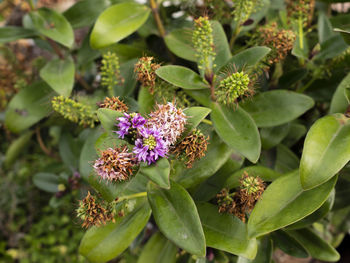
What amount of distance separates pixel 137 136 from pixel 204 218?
0.26 metres

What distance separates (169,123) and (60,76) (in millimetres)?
555

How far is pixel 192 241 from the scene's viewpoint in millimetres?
537

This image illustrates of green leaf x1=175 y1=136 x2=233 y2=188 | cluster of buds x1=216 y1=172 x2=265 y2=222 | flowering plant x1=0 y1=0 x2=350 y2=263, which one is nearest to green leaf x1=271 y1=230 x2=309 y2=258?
flowering plant x1=0 y1=0 x2=350 y2=263

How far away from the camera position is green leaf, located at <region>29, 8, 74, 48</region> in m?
0.89

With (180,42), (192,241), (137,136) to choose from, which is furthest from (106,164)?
(180,42)

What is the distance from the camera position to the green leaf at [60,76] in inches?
34.3

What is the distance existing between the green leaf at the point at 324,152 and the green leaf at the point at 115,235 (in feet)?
1.07

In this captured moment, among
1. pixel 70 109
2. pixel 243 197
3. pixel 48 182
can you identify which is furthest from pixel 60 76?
pixel 243 197

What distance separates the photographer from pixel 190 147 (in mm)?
509

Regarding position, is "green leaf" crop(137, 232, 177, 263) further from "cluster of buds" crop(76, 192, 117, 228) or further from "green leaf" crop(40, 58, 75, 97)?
"green leaf" crop(40, 58, 75, 97)

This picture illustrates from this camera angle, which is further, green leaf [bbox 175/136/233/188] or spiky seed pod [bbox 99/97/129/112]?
A: green leaf [bbox 175/136/233/188]

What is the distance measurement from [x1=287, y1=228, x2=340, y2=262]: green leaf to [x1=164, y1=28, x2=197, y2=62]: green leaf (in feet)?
1.72

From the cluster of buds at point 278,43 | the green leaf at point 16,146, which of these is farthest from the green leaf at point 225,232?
the green leaf at point 16,146

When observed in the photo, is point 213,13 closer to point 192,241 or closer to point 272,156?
point 272,156
